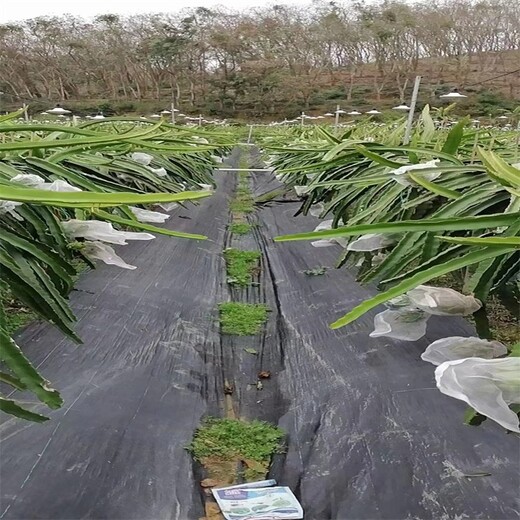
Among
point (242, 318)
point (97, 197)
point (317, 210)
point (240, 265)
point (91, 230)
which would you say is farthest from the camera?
point (317, 210)

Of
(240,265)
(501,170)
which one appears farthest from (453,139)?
(240,265)

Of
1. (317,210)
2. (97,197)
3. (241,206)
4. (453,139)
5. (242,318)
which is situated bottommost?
(241,206)

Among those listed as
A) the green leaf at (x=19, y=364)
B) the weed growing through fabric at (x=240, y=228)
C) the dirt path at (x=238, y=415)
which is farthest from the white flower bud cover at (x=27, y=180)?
the weed growing through fabric at (x=240, y=228)

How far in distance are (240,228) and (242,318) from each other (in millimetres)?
1791

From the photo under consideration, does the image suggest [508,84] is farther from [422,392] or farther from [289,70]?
[422,392]

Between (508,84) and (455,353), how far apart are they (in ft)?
75.9

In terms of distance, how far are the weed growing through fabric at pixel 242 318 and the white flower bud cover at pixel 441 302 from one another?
1.38 metres

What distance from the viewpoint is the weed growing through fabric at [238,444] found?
1.46 m

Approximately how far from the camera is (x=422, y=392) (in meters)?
1.59

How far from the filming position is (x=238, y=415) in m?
1.69

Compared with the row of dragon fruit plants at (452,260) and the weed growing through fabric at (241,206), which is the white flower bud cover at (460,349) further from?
the weed growing through fabric at (241,206)

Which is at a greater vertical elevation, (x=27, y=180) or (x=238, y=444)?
(x=27, y=180)

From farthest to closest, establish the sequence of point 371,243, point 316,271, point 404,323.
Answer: point 316,271, point 371,243, point 404,323

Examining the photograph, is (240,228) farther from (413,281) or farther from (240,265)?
(413,281)
